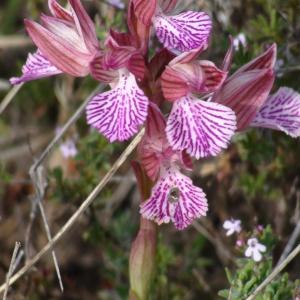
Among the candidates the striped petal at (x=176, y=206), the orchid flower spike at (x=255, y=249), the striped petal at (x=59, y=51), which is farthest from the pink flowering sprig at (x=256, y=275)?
the striped petal at (x=59, y=51)

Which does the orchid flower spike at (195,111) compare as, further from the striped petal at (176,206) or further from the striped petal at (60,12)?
the striped petal at (60,12)

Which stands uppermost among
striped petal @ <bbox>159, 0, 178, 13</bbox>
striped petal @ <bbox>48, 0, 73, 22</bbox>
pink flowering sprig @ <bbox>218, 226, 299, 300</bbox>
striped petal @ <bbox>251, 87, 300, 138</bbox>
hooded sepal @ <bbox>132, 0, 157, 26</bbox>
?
hooded sepal @ <bbox>132, 0, 157, 26</bbox>

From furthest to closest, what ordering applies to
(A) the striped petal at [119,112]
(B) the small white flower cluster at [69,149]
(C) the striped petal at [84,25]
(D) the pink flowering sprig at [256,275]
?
(B) the small white flower cluster at [69,149]
(D) the pink flowering sprig at [256,275]
(C) the striped petal at [84,25]
(A) the striped petal at [119,112]

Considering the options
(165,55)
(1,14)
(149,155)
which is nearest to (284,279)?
(149,155)

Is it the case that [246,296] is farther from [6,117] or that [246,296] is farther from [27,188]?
[6,117]

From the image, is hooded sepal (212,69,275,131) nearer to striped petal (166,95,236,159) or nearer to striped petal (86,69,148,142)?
striped petal (166,95,236,159)

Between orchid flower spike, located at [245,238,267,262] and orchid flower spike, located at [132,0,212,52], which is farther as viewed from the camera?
orchid flower spike, located at [245,238,267,262]

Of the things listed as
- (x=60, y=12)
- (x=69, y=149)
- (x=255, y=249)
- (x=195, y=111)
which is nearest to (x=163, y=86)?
(x=195, y=111)

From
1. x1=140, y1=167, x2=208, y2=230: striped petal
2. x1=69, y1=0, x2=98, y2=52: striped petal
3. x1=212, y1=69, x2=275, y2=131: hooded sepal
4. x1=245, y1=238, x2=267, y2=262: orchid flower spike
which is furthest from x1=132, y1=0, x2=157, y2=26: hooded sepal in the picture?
x1=245, y1=238, x2=267, y2=262: orchid flower spike
